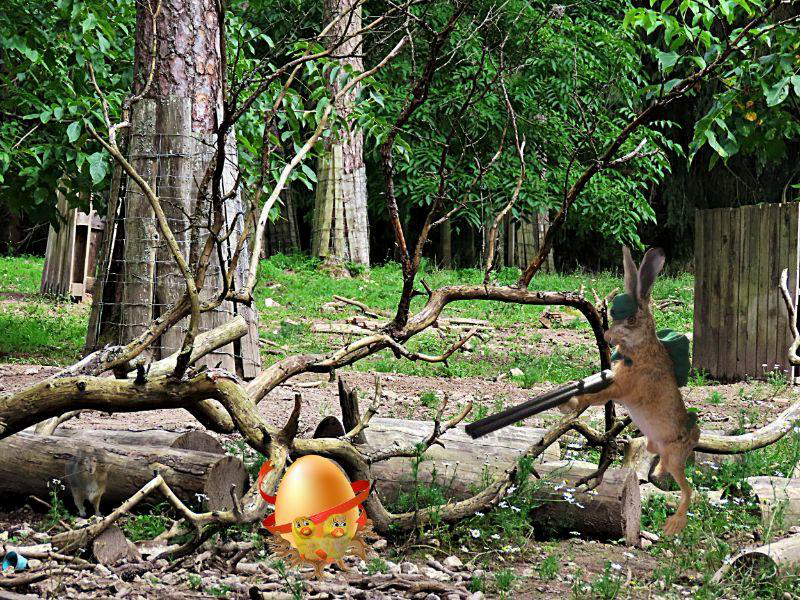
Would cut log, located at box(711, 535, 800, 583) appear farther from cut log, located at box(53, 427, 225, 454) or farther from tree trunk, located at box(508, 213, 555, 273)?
tree trunk, located at box(508, 213, 555, 273)

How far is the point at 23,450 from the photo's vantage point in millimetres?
4465

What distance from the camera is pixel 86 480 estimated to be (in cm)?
421

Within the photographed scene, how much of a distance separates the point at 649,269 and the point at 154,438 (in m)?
3.66

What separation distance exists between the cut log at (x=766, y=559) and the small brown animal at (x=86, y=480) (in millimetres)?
2796

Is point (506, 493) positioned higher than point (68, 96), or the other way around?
point (68, 96)

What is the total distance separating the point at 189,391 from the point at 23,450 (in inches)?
64.4

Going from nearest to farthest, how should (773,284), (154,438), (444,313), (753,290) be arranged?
1. (154,438)
2. (773,284)
3. (753,290)
4. (444,313)

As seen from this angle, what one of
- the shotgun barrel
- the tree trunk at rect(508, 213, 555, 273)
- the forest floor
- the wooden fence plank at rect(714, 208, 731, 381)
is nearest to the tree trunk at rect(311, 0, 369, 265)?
the forest floor

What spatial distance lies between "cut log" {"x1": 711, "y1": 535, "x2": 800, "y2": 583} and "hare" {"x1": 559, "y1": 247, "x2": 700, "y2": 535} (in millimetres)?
1869

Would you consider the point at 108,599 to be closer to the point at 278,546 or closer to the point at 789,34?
the point at 278,546

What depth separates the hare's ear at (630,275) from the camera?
1723mm

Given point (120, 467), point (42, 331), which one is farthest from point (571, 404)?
point (42, 331)

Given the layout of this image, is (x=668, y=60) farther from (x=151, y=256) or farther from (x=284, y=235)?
(x=284, y=235)

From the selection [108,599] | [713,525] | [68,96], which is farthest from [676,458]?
[68,96]
